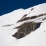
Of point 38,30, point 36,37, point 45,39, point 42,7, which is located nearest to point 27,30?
point 38,30

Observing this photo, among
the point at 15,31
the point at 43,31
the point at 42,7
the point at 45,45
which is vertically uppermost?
the point at 42,7

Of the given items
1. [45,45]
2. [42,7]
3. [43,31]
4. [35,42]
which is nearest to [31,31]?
[43,31]

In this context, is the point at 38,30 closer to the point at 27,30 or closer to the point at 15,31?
the point at 27,30

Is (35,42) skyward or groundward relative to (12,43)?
groundward

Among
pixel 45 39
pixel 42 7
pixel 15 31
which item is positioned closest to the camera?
pixel 45 39

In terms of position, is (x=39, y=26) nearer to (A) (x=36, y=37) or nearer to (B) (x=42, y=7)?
(A) (x=36, y=37)

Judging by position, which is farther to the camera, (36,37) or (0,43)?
(0,43)

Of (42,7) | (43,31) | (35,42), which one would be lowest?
(35,42)

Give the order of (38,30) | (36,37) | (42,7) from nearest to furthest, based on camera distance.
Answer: (36,37) → (38,30) → (42,7)

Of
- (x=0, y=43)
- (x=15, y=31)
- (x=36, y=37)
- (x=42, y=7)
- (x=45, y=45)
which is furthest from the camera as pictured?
(x=42, y=7)
